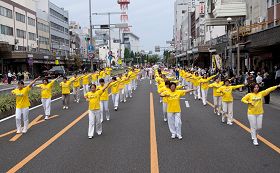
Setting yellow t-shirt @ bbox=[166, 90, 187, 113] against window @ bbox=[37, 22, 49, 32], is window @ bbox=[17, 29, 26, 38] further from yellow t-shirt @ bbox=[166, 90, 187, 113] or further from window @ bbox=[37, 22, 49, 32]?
yellow t-shirt @ bbox=[166, 90, 187, 113]

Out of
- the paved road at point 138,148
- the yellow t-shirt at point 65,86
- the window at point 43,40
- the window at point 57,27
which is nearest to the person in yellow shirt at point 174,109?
the paved road at point 138,148

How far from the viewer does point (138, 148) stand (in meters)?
9.35

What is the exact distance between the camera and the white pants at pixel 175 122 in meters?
10.2

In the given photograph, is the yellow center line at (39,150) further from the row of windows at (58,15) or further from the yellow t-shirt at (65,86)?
the row of windows at (58,15)

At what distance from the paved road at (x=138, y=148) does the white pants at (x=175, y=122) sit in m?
0.28

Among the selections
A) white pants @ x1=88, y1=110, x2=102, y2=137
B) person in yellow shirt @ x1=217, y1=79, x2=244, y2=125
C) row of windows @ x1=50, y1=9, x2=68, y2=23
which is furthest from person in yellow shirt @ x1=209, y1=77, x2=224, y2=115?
row of windows @ x1=50, y1=9, x2=68, y2=23

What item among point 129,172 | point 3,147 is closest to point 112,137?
point 3,147

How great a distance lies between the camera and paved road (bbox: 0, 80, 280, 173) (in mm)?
7629

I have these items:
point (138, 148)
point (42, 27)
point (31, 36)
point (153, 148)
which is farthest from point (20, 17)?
point (153, 148)

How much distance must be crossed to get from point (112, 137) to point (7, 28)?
49.9 m

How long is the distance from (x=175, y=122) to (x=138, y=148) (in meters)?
1.47

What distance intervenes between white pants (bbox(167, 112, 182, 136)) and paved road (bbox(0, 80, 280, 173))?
282 millimetres

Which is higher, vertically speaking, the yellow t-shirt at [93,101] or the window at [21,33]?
the window at [21,33]

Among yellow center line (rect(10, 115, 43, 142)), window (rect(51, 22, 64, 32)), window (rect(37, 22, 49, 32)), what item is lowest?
yellow center line (rect(10, 115, 43, 142))
